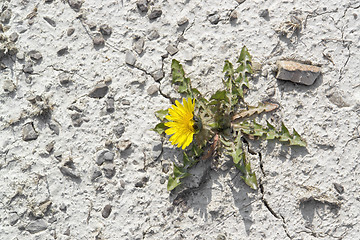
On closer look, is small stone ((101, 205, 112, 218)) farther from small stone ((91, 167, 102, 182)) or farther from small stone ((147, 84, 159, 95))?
small stone ((147, 84, 159, 95))

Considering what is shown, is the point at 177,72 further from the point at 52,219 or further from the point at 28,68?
the point at 52,219

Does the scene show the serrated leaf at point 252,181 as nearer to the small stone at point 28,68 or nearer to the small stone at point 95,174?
the small stone at point 95,174

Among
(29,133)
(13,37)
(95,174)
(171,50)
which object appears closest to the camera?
(95,174)

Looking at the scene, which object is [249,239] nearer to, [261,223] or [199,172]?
[261,223]

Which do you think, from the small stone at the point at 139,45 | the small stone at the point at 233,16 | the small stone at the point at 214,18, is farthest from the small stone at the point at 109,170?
the small stone at the point at 233,16

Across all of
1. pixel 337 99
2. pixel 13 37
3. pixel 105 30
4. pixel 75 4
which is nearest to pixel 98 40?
pixel 105 30

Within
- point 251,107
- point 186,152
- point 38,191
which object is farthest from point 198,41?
point 38,191
